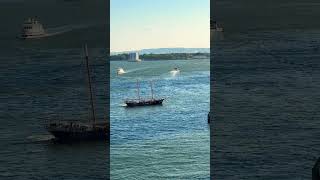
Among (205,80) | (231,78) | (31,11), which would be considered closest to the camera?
(31,11)

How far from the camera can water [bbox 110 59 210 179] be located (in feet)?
43.9

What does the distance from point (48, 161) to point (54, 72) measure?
1109mm

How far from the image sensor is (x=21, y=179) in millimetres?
8125

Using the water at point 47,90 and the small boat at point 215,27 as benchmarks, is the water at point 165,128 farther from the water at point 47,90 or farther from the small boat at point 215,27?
the water at point 47,90

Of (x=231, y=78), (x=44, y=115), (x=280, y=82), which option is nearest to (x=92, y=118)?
(x=44, y=115)

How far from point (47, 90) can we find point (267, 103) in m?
2.78

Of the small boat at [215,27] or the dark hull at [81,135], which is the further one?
the small boat at [215,27]

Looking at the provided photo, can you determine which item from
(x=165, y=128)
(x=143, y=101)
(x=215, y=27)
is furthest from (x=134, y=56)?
(x=215, y=27)

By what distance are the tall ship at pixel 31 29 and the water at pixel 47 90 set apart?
0.08 meters

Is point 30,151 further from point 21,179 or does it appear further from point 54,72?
point 54,72

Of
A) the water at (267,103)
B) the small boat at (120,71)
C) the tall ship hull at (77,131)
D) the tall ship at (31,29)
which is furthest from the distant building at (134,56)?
the tall ship at (31,29)

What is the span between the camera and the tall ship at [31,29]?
309 inches

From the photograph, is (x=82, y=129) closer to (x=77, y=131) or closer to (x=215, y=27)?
(x=77, y=131)

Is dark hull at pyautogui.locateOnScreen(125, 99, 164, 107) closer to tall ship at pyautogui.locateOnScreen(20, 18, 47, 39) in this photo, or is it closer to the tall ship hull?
the tall ship hull
